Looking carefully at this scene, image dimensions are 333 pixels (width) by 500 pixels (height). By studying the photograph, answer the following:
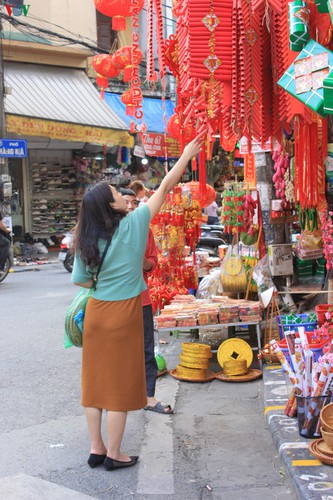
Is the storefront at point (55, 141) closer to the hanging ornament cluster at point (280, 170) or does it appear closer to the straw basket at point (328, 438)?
the hanging ornament cluster at point (280, 170)

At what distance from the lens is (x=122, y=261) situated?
4.20 metres

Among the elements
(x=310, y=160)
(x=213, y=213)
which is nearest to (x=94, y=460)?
(x=310, y=160)

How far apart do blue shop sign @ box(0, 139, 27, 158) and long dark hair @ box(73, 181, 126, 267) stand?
1219 centimetres

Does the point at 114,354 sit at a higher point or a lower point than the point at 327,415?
higher

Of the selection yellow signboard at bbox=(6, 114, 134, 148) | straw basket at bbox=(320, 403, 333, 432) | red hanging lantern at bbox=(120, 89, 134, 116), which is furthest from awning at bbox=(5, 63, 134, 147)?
straw basket at bbox=(320, 403, 333, 432)

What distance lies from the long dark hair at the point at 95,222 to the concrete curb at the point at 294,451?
163 cm

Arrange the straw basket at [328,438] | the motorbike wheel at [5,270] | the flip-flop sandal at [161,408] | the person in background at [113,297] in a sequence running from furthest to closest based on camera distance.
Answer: the motorbike wheel at [5,270] < the flip-flop sandal at [161,408] < the person in background at [113,297] < the straw basket at [328,438]

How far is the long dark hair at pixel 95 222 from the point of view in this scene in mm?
4152

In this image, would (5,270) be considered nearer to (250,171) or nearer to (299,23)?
(250,171)

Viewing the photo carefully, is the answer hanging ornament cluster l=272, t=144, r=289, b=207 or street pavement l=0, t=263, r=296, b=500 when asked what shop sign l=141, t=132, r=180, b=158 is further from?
street pavement l=0, t=263, r=296, b=500

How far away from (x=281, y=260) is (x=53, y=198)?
14.9 m

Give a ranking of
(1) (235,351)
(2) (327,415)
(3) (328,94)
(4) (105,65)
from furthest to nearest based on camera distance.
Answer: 1. (4) (105,65)
2. (1) (235,351)
3. (2) (327,415)
4. (3) (328,94)

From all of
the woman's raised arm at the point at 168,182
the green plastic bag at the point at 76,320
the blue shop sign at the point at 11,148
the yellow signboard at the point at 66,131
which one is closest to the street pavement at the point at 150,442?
the green plastic bag at the point at 76,320

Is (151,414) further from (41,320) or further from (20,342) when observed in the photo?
(41,320)
